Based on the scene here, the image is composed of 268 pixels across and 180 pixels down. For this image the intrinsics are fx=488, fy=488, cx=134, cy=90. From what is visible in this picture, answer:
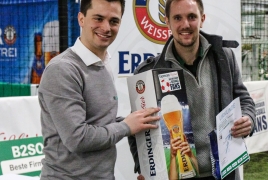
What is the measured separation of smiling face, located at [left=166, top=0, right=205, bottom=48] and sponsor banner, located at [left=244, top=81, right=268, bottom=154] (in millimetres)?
3452

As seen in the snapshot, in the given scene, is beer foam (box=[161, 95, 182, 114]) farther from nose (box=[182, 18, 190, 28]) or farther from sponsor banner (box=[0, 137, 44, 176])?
sponsor banner (box=[0, 137, 44, 176])

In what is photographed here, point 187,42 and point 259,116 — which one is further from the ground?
point 187,42

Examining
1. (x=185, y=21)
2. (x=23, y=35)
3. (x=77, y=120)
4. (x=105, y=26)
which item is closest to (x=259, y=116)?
(x=23, y=35)

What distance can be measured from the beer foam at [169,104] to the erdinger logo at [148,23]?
1789 mm

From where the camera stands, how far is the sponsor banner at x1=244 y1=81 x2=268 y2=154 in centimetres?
565

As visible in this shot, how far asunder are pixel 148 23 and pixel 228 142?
1815 millimetres

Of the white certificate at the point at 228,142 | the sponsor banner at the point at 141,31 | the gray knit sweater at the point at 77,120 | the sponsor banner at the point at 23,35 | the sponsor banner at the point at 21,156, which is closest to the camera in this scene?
the gray knit sweater at the point at 77,120

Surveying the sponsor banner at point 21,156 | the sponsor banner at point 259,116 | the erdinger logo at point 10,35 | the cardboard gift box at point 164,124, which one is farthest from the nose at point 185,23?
the erdinger logo at point 10,35

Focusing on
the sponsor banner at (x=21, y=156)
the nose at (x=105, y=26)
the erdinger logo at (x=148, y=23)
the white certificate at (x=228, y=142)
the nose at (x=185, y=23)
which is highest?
the erdinger logo at (x=148, y=23)

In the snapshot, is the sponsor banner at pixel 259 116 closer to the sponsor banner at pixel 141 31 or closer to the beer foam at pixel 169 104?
the sponsor banner at pixel 141 31

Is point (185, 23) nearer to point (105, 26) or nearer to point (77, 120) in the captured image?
point (105, 26)

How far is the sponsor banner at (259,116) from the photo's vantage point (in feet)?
18.5

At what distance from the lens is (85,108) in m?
1.81

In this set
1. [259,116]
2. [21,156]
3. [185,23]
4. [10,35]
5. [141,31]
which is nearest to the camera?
[185,23]
